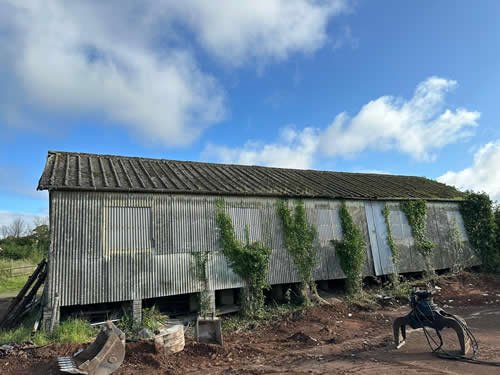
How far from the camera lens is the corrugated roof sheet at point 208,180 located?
11031mm

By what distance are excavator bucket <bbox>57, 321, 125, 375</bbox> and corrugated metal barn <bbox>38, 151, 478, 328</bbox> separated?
3.32 meters

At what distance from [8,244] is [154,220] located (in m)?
30.1

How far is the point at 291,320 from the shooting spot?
10.9 m

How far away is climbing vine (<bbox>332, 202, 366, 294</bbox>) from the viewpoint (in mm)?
13922

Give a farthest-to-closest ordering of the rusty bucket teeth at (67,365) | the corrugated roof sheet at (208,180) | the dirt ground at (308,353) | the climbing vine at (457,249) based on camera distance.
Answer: the climbing vine at (457,249)
the corrugated roof sheet at (208,180)
the dirt ground at (308,353)
the rusty bucket teeth at (67,365)

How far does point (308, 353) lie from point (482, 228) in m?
16.4

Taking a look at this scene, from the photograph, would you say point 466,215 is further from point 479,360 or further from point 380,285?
point 479,360

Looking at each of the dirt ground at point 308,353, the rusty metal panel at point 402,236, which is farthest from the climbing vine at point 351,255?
the dirt ground at point 308,353

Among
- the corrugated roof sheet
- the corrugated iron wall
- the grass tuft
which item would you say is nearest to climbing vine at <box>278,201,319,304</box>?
the corrugated iron wall

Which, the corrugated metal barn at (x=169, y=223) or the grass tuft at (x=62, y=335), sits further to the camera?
the corrugated metal barn at (x=169, y=223)

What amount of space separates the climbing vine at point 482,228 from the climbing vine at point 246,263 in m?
14.1

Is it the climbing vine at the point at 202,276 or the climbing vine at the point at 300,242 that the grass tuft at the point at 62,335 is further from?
the climbing vine at the point at 300,242

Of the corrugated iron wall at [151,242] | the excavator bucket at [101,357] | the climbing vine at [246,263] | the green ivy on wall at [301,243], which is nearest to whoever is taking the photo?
the excavator bucket at [101,357]

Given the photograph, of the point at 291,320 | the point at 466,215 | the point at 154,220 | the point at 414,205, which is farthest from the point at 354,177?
the point at 154,220
